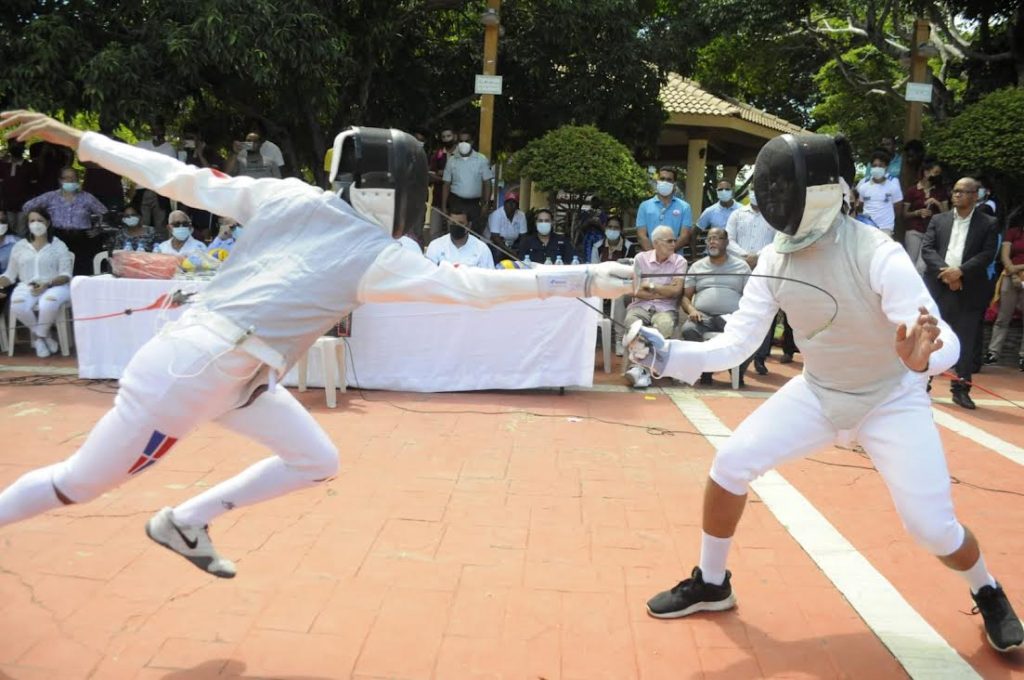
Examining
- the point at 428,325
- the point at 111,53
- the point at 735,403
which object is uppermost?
the point at 111,53

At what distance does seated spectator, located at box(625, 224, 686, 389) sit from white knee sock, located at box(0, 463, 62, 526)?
5.68m

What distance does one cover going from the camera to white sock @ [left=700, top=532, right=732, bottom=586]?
11.4ft

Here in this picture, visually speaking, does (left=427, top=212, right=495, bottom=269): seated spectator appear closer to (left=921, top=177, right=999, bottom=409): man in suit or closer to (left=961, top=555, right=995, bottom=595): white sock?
(left=921, top=177, right=999, bottom=409): man in suit

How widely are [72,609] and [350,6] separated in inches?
397

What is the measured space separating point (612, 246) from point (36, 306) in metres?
6.48

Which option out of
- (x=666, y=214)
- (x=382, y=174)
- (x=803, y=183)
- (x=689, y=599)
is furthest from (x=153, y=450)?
(x=666, y=214)

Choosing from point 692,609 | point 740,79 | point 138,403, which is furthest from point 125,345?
point 740,79

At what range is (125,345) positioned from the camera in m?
7.78

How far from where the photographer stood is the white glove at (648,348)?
298cm

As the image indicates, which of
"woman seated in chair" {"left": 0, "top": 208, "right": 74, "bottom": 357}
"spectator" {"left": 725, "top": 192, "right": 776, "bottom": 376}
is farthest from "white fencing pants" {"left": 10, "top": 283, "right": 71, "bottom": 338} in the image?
"spectator" {"left": 725, "top": 192, "right": 776, "bottom": 376}

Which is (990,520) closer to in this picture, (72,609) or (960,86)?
(72,609)

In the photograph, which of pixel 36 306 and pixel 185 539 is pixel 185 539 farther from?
pixel 36 306

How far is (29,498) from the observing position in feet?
9.53

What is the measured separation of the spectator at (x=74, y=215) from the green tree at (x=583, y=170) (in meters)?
5.33
